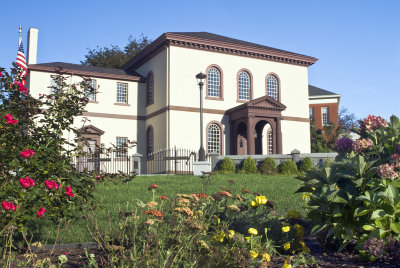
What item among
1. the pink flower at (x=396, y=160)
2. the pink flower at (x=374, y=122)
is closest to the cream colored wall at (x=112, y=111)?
the pink flower at (x=374, y=122)

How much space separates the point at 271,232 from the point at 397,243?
1425mm

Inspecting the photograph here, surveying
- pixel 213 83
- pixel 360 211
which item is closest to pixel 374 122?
pixel 360 211

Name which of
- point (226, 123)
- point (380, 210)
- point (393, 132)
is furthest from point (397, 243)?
point (226, 123)

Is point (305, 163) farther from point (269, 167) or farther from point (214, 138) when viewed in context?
point (214, 138)

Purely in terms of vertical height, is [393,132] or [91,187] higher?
[393,132]

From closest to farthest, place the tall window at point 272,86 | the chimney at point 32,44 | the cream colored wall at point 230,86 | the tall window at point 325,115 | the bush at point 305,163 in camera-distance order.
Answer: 1. the bush at point 305,163
2. the cream colored wall at point 230,86
3. the chimney at point 32,44
4. the tall window at point 272,86
5. the tall window at point 325,115

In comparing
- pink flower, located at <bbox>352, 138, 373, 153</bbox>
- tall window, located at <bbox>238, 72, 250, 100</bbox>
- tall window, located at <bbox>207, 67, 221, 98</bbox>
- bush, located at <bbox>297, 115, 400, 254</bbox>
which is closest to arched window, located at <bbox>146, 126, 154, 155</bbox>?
tall window, located at <bbox>207, 67, 221, 98</bbox>

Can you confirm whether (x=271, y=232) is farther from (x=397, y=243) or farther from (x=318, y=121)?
(x=318, y=121)

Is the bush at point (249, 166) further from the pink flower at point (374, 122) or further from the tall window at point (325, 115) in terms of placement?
the tall window at point (325, 115)

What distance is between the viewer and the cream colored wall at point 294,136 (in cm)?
2842

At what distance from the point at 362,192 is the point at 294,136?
25001mm

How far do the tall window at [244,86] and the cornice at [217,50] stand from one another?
4.60 feet

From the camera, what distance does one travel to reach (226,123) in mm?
26797

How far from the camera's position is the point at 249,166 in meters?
21.1
